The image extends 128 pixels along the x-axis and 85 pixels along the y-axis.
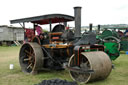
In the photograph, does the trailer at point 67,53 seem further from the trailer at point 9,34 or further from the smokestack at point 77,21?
the trailer at point 9,34

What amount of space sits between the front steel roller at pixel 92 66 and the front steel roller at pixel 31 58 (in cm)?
130

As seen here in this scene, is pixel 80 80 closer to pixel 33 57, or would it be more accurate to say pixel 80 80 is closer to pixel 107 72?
pixel 107 72

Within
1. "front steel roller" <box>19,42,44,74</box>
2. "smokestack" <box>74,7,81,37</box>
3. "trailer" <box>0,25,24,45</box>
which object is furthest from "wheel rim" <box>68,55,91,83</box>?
"trailer" <box>0,25,24,45</box>

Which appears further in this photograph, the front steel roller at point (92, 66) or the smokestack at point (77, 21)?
the smokestack at point (77, 21)

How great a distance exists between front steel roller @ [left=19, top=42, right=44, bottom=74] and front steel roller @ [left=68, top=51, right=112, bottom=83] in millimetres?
1300

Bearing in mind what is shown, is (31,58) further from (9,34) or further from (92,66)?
(9,34)

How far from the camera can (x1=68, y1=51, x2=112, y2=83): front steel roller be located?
4258mm

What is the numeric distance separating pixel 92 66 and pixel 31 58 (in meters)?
2.48

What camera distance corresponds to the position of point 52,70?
620cm

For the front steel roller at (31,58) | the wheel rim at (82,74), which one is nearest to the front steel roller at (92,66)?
the wheel rim at (82,74)

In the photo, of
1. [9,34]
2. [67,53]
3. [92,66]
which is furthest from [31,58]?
[9,34]

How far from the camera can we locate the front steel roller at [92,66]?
4.26m

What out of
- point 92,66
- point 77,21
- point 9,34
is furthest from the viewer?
point 9,34

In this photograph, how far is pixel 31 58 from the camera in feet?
19.4
